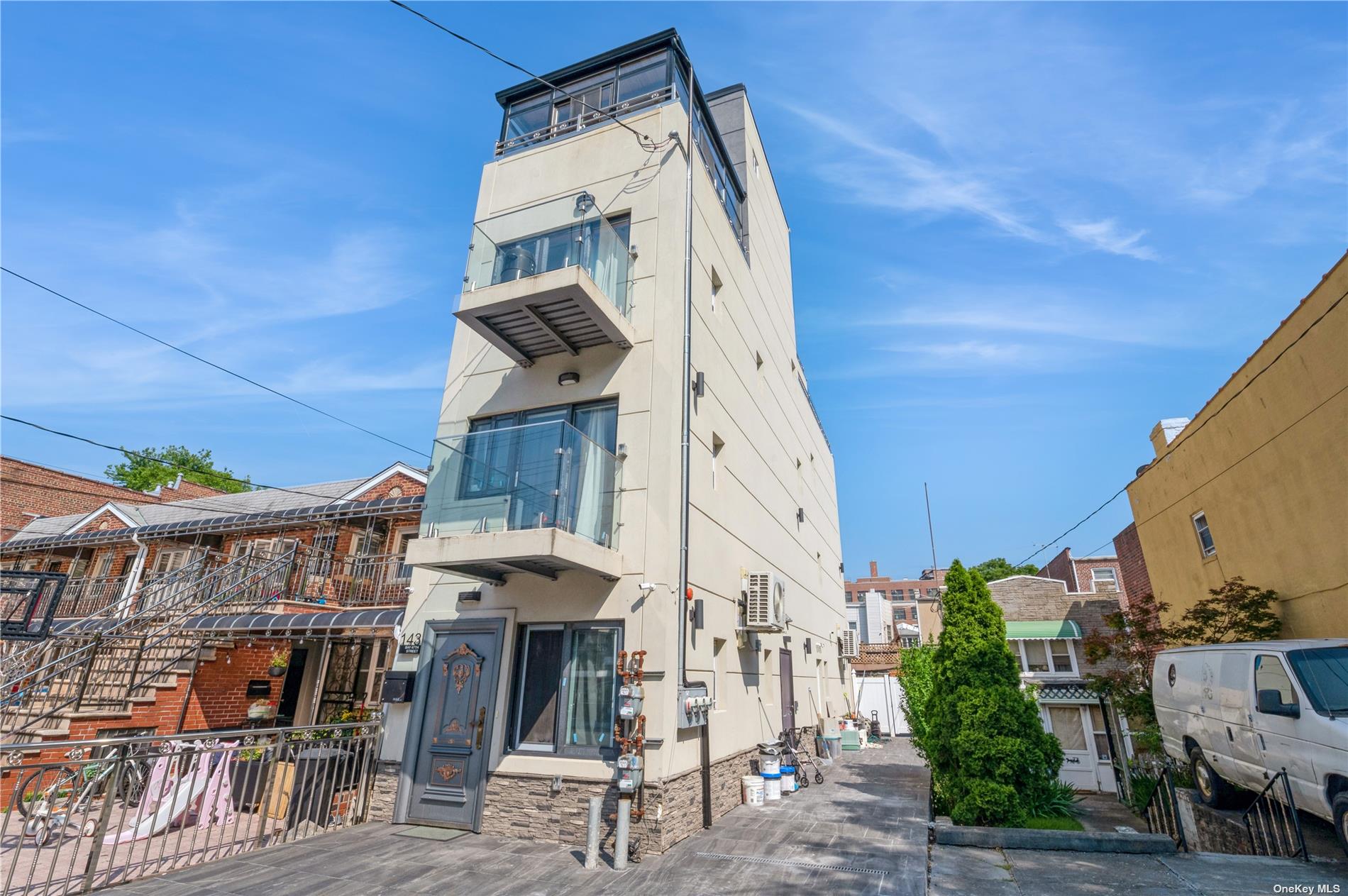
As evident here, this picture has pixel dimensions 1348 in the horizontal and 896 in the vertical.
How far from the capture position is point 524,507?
23.6 feet

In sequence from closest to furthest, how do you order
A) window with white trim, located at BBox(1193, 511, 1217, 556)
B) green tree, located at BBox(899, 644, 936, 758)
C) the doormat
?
1. the doormat
2. window with white trim, located at BBox(1193, 511, 1217, 556)
3. green tree, located at BBox(899, 644, 936, 758)

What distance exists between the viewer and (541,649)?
783 centimetres

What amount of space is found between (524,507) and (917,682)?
11997 mm

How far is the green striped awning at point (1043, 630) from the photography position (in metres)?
18.1

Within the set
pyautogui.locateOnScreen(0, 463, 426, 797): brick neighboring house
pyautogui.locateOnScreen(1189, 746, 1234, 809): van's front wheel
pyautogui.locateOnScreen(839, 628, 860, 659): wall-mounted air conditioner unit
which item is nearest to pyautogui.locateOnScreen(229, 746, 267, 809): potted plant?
pyautogui.locateOnScreen(0, 463, 426, 797): brick neighboring house

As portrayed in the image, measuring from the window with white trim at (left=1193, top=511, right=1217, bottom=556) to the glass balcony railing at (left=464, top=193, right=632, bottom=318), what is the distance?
11.2m

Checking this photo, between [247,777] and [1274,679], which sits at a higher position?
[1274,679]

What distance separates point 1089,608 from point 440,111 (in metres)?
21.3

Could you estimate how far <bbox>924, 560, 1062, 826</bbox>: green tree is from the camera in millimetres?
7508

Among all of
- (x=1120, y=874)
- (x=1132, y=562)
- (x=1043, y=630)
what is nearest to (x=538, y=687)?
(x=1120, y=874)

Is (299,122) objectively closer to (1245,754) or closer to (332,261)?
(332,261)

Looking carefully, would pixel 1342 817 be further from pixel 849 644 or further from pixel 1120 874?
pixel 849 644

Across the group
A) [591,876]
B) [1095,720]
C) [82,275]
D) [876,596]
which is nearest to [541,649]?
[591,876]

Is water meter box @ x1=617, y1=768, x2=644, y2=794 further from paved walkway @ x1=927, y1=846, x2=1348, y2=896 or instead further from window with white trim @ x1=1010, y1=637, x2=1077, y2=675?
window with white trim @ x1=1010, y1=637, x2=1077, y2=675
